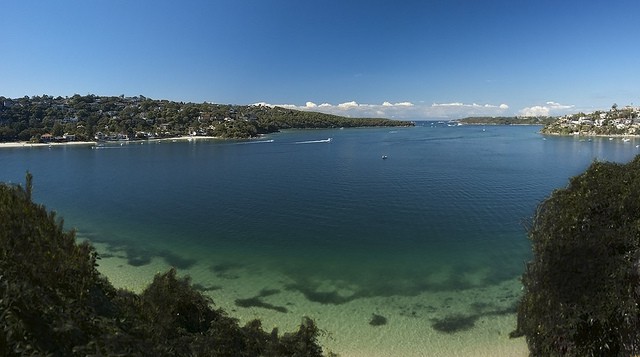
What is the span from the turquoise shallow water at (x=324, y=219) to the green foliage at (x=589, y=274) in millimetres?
5385

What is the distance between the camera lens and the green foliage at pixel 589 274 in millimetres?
9312

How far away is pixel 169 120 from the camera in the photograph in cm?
19075

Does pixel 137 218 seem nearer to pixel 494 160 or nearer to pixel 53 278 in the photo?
pixel 53 278

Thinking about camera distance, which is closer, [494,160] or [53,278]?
[53,278]

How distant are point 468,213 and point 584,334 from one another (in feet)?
93.8

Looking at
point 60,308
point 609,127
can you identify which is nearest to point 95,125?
point 60,308

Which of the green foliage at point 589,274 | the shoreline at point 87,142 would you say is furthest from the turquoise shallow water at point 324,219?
the shoreline at point 87,142

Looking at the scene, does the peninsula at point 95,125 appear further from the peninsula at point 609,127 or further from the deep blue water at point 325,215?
the peninsula at point 609,127

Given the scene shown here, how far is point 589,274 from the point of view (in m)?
9.79

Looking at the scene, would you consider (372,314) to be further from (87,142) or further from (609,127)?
(609,127)

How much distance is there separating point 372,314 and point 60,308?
47.9 ft

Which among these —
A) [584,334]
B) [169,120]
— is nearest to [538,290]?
[584,334]

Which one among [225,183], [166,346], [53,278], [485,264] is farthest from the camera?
[225,183]

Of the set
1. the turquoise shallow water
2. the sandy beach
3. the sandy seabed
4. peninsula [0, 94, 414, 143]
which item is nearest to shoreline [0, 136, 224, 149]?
the sandy beach
